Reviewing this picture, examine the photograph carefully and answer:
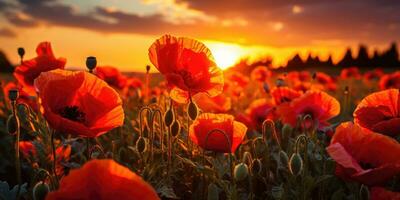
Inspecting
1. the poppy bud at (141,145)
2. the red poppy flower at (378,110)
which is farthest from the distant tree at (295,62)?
the poppy bud at (141,145)

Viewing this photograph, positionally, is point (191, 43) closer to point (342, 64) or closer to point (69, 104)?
point (69, 104)

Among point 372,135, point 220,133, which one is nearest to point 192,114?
point 220,133

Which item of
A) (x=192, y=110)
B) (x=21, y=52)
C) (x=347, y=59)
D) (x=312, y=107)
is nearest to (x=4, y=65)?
(x=347, y=59)

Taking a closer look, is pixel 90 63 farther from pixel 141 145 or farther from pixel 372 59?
pixel 372 59

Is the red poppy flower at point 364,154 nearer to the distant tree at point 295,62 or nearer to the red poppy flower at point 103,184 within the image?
the red poppy flower at point 103,184

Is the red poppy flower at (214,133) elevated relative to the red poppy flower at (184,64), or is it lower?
lower

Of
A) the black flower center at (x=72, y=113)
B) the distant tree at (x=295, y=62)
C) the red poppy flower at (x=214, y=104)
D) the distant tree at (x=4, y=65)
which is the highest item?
the black flower center at (x=72, y=113)

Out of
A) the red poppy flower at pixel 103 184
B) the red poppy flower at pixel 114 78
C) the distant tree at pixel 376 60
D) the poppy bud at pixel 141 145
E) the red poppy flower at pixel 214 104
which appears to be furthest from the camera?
the distant tree at pixel 376 60
